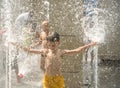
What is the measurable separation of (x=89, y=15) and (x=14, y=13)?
1515 millimetres

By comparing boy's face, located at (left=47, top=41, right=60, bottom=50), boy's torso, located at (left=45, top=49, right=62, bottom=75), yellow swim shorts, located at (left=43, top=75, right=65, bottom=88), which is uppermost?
boy's face, located at (left=47, top=41, right=60, bottom=50)

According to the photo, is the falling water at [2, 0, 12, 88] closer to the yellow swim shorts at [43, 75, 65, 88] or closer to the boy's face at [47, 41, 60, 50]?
the yellow swim shorts at [43, 75, 65, 88]

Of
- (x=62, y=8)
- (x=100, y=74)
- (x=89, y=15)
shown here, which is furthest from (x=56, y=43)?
(x=100, y=74)

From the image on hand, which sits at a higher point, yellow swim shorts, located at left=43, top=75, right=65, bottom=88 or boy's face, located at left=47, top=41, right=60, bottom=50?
boy's face, located at left=47, top=41, right=60, bottom=50

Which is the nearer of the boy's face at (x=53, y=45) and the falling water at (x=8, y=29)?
the boy's face at (x=53, y=45)

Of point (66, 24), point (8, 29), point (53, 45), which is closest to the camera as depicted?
point (53, 45)

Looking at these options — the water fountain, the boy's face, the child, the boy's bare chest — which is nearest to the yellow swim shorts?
the child

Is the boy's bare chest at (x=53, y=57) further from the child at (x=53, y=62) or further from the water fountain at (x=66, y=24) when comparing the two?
the water fountain at (x=66, y=24)

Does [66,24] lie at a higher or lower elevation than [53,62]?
higher

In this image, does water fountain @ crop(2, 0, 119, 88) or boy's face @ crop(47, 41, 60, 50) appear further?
water fountain @ crop(2, 0, 119, 88)

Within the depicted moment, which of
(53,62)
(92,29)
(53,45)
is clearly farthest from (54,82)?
(92,29)

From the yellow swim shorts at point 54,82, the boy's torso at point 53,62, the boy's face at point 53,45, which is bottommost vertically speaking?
the yellow swim shorts at point 54,82

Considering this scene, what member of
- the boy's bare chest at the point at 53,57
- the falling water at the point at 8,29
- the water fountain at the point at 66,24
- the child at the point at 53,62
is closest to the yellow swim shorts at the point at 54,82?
the child at the point at 53,62

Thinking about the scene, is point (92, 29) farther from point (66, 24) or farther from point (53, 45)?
point (53, 45)
